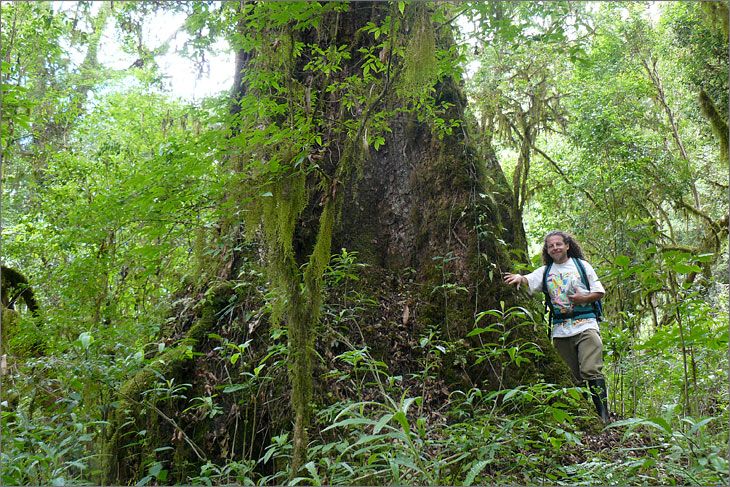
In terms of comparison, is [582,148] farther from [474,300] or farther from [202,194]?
[202,194]

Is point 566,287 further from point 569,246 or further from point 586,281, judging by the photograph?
point 569,246

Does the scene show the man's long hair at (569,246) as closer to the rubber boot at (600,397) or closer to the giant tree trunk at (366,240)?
the giant tree trunk at (366,240)

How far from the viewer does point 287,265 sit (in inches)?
135

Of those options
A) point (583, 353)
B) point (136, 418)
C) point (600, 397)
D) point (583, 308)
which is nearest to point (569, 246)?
point (583, 308)

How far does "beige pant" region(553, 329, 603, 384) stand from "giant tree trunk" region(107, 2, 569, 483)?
0.18 m

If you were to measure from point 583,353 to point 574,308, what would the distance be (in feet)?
1.28

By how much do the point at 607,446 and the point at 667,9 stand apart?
10.2 metres

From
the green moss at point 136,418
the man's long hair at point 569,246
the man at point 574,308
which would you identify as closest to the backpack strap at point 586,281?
the man at point 574,308

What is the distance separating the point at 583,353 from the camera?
4.50 m

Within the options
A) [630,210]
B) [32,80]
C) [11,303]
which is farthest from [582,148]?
[32,80]

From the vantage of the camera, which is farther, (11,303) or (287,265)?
(11,303)

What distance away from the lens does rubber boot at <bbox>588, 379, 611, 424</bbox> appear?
4320 mm

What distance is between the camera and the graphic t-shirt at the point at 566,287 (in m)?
4.49

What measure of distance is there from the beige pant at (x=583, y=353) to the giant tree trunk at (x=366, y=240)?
0.59 feet
